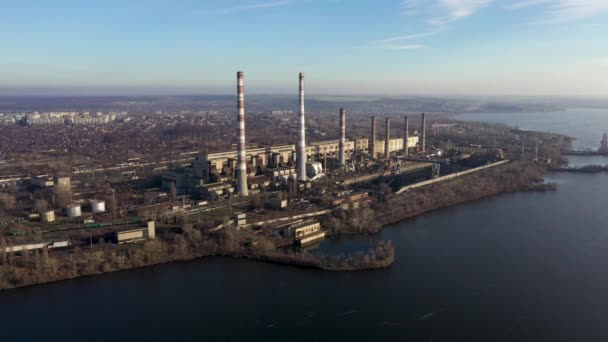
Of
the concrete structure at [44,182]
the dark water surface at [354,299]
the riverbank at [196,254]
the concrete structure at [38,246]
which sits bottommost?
the dark water surface at [354,299]

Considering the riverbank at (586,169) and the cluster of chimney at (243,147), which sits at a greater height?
the cluster of chimney at (243,147)

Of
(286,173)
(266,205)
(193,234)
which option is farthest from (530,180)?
(193,234)

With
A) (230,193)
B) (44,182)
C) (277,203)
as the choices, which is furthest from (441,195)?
(44,182)

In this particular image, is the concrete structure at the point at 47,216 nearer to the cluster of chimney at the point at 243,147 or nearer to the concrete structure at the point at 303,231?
the cluster of chimney at the point at 243,147

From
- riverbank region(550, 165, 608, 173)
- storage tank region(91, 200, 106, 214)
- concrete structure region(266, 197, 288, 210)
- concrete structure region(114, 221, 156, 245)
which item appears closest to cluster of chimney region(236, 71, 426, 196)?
concrete structure region(266, 197, 288, 210)

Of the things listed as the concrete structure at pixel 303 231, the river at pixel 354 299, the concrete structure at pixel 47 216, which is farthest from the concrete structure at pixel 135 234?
the concrete structure at pixel 303 231

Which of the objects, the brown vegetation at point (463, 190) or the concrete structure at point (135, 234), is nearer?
the concrete structure at point (135, 234)

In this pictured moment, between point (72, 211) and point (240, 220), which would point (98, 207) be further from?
point (240, 220)
